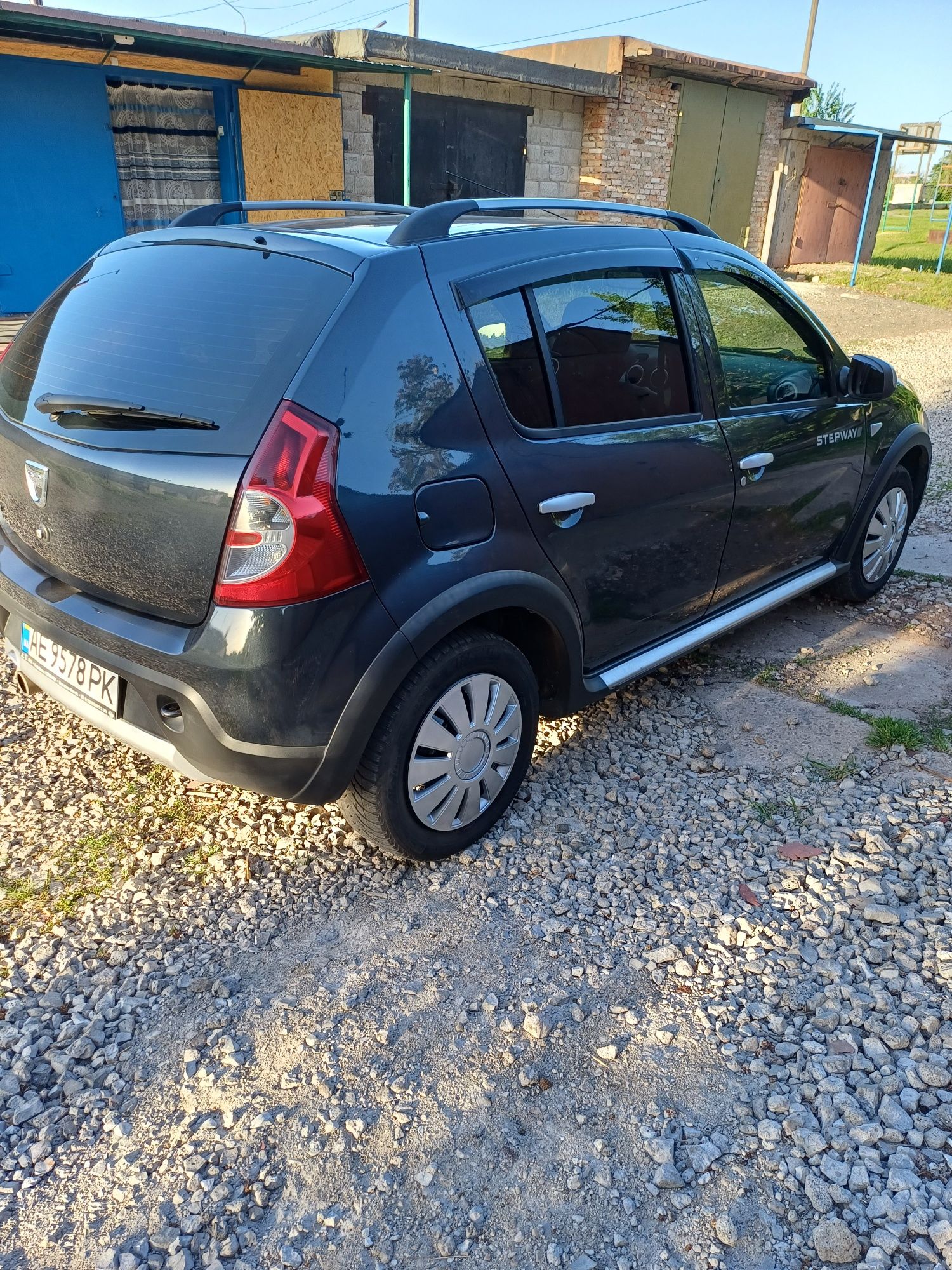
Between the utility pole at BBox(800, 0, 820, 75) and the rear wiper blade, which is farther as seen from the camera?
the utility pole at BBox(800, 0, 820, 75)

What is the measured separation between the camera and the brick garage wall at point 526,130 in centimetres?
1239

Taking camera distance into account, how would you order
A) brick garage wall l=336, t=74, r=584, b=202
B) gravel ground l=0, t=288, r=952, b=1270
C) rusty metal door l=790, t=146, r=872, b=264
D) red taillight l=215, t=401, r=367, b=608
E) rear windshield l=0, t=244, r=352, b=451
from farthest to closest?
rusty metal door l=790, t=146, r=872, b=264 < brick garage wall l=336, t=74, r=584, b=202 < rear windshield l=0, t=244, r=352, b=451 < red taillight l=215, t=401, r=367, b=608 < gravel ground l=0, t=288, r=952, b=1270

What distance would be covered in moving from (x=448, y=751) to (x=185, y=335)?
1383mm

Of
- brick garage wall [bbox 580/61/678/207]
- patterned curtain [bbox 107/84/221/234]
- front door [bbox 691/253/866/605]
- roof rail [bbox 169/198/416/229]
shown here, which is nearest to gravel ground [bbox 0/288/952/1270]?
front door [bbox 691/253/866/605]

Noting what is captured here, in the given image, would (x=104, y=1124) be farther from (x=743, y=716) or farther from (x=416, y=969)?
(x=743, y=716)

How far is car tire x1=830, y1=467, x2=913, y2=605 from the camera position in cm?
476

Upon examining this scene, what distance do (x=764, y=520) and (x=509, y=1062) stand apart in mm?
2467

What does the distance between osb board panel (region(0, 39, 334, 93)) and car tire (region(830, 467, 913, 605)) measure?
957 cm

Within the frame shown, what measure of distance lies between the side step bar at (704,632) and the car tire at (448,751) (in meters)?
0.36

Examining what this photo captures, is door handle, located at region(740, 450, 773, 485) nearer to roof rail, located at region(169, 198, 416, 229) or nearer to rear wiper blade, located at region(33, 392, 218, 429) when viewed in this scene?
roof rail, located at region(169, 198, 416, 229)

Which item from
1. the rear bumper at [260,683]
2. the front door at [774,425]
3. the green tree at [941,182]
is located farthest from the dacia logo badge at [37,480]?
the green tree at [941,182]

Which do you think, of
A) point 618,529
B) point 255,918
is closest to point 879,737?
point 618,529

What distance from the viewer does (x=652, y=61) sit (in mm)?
15453

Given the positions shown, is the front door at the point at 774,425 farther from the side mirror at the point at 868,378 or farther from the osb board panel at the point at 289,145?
the osb board panel at the point at 289,145
